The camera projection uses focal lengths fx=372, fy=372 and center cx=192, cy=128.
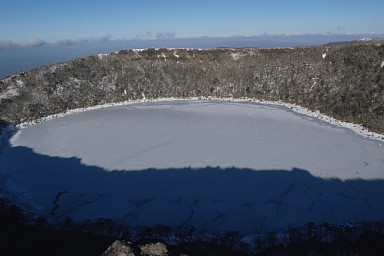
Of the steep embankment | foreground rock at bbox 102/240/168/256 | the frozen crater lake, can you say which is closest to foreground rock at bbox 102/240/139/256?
foreground rock at bbox 102/240/168/256

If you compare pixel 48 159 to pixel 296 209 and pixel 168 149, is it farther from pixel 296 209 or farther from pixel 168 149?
pixel 296 209

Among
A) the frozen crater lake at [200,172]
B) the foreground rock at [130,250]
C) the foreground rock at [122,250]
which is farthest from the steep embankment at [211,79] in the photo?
the foreground rock at [122,250]

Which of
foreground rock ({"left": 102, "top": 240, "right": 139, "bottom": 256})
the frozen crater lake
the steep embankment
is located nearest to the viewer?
foreground rock ({"left": 102, "top": 240, "right": 139, "bottom": 256})

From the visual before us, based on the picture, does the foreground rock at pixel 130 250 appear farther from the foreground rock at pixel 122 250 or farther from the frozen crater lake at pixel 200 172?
the frozen crater lake at pixel 200 172

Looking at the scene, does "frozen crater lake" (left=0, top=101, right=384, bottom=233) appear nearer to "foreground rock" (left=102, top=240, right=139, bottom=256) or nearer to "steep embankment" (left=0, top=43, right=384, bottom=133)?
"steep embankment" (left=0, top=43, right=384, bottom=133)

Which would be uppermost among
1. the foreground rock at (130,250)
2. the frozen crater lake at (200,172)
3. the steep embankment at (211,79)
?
the foreground rock at (130,250)

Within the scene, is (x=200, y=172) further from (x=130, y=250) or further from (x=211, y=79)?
(x=211, y=79)
